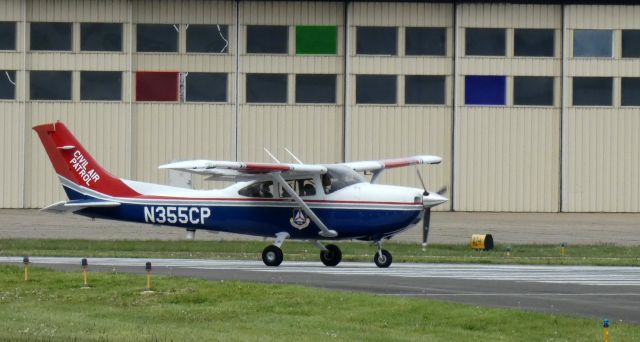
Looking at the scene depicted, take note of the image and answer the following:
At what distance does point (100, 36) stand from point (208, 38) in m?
4.09

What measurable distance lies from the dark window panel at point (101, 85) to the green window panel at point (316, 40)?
7002 mm

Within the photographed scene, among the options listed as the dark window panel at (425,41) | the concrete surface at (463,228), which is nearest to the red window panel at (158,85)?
the concrete surface at (463,228)

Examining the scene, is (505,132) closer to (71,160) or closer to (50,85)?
(50,85)

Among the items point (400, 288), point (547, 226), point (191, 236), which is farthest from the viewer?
point (547, 226)

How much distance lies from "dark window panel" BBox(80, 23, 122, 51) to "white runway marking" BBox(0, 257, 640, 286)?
20.5m

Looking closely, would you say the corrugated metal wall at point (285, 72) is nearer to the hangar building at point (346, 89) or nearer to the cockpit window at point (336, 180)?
the hangar building at point (346, 89)

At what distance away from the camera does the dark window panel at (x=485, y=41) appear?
54781 millimetres

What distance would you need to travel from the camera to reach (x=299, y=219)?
3216 centimetres

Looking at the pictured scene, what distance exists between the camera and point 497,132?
5469 centimetres

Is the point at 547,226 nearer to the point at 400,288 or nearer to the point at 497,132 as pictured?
the point at 497,132

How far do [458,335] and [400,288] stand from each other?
6.53m

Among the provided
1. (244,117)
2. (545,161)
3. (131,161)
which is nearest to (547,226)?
(545,161)

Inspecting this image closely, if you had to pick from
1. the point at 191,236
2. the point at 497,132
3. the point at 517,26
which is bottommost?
the point at 191,236

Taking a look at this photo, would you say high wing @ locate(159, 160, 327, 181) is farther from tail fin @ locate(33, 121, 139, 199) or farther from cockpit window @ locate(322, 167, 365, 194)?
tail fin @ locate(33, 121, 139, 199)
